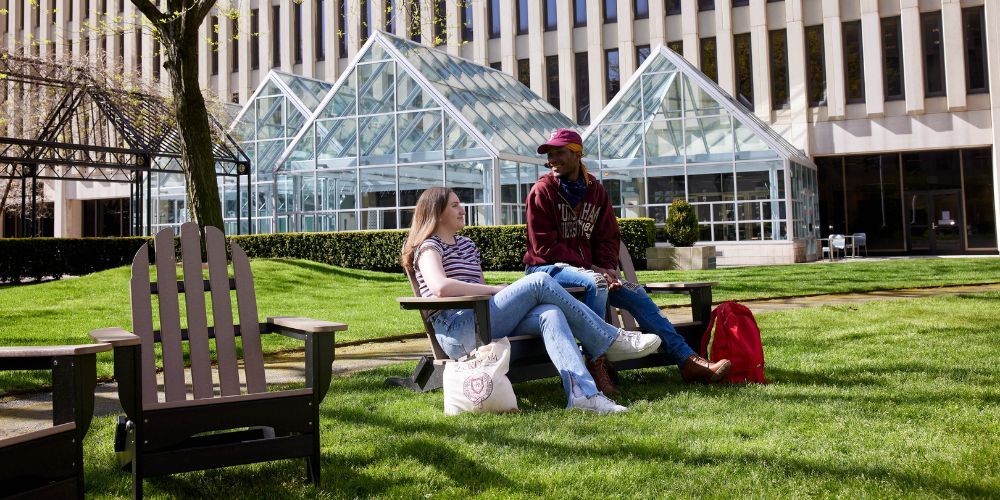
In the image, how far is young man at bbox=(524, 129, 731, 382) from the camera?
499 centimetres

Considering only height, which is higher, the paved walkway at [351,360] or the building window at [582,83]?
the building window at [582,83]

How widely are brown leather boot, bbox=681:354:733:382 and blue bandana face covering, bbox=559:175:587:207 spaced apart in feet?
A: 4.04

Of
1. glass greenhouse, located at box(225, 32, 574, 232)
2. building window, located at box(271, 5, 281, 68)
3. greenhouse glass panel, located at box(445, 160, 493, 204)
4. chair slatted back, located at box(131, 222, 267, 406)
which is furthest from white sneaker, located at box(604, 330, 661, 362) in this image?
building window, located at box(271, 5, 281, 68)

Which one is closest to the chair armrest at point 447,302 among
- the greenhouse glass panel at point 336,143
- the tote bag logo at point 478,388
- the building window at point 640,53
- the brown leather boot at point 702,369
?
the tote bag logo at point 478,388

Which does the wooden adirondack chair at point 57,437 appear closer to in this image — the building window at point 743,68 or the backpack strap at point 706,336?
the backpack strap at point 706,336

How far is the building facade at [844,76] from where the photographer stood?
25484 millimetres

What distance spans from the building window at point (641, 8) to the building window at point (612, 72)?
60.0 inches

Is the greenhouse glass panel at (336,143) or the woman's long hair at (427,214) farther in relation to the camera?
the greenhouse glass panel at (336,143)

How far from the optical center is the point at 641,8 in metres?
29.9

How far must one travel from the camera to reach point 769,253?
71.6 feet

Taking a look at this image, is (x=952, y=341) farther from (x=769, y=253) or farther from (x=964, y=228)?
(x=964, y=228)

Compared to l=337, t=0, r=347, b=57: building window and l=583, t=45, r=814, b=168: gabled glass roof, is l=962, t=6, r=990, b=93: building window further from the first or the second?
l=337, t=0, r=347, b=57: building window

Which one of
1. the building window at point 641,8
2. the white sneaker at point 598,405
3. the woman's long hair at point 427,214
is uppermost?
the building window at point 641,8

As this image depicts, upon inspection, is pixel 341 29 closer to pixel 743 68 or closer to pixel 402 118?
pixel 402 118
